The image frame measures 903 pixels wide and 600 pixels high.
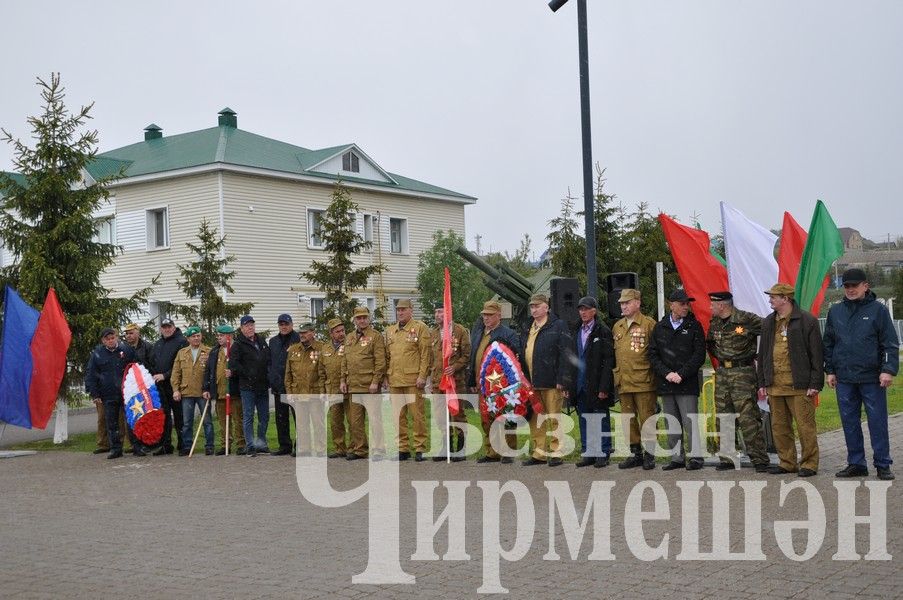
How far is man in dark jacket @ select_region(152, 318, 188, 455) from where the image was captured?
56.0 ft

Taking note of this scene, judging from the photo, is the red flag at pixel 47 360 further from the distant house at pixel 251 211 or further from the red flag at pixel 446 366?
the distant house at pixel 251 211

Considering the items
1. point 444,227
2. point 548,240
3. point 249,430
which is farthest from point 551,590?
point 444,227

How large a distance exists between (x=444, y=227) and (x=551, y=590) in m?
37.9

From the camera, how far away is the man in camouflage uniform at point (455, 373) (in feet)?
47.4

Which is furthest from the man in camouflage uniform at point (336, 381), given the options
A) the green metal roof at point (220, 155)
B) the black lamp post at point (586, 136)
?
the green metal roof at point (220, 155)

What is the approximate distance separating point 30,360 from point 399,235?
25541 millimetres

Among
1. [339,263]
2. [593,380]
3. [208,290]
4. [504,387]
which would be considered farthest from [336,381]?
[339,263]

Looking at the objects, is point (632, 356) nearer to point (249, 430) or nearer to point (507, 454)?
Result: point (507, 454)

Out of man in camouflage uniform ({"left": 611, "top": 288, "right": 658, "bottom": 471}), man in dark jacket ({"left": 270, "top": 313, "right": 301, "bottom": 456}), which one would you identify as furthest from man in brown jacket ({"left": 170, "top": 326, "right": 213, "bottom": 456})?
man in camouflage uniform ({"left": 611, "top": 288, "right": 658, "bottom": 471})

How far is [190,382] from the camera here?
54.5ft

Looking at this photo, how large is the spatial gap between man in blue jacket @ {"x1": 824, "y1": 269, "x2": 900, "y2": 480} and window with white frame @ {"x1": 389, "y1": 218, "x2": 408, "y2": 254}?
31890 millimetres

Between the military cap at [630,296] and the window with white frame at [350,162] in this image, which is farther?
the window with white frame at [350,162]

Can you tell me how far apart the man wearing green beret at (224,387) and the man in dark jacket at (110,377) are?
171 centimetres

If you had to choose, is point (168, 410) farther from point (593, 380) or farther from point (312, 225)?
point (312, 225)
